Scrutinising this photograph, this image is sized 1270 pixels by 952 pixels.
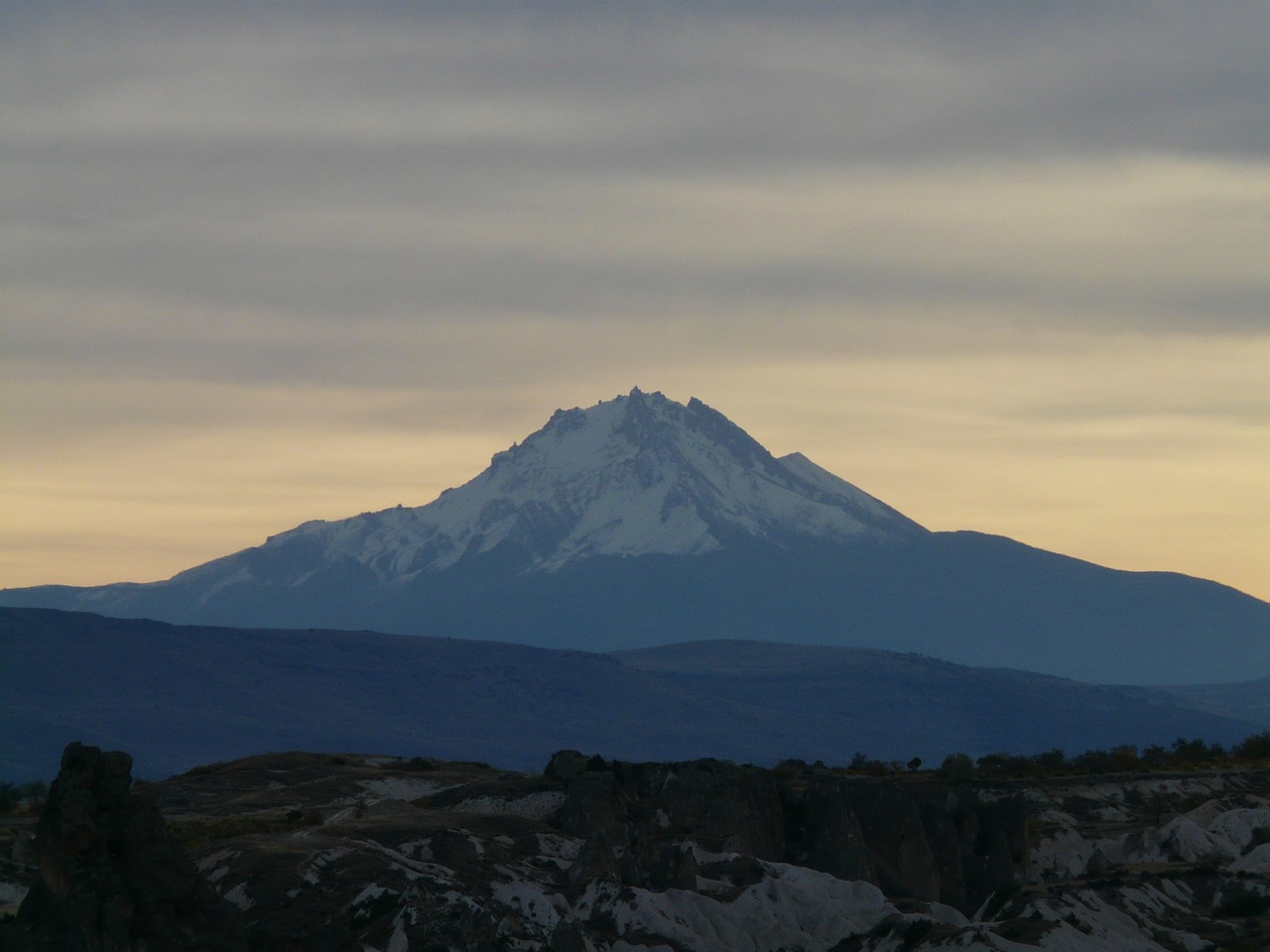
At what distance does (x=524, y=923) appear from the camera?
8106 cm

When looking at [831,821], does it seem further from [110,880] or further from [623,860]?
[110,880]

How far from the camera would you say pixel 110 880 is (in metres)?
57.9

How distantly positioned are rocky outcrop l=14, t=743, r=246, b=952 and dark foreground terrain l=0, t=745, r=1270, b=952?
0.06 meters

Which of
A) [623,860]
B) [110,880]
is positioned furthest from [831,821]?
[110,880]

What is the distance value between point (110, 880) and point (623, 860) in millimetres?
37107

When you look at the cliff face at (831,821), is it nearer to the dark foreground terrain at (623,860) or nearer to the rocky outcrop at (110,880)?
the dark foreground terrain at (623,860)

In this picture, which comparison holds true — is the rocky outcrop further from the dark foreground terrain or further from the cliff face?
the cliff face

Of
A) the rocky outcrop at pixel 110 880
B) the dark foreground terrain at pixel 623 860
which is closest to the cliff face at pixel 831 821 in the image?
the dark foreground terrain at pixel 623 860

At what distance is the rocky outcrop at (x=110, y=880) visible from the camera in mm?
56562

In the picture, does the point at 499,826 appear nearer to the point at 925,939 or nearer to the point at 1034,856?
the point at 925,939

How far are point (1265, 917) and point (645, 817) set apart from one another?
28.6 meters

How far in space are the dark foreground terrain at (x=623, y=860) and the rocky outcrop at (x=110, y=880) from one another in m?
0.06

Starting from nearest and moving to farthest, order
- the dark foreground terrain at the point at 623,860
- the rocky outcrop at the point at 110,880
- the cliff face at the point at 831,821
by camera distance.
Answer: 1. the rocky outcrop at the point at 110,880
2. the dark foreground terrain at the point at 623,860
3. the cliff face at the point at 831,821

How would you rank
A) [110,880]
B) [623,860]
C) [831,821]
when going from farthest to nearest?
[831,821] → [623,860] → [110,880]
